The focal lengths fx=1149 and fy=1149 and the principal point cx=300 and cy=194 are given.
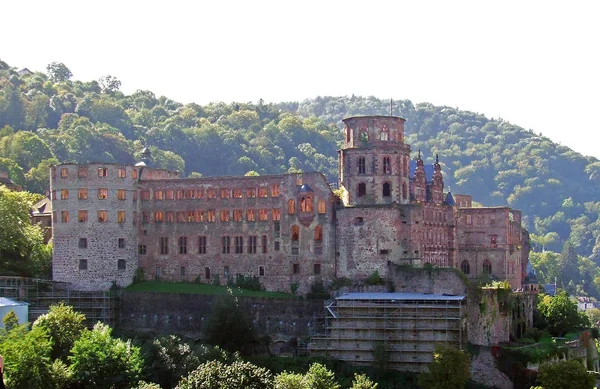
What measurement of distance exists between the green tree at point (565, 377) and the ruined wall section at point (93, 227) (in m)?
36.5

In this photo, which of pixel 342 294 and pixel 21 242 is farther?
pixel 21 242

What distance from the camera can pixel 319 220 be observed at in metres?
94.9

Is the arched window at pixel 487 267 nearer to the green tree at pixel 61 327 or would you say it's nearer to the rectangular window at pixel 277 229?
the rectangular window at pixel 277 229

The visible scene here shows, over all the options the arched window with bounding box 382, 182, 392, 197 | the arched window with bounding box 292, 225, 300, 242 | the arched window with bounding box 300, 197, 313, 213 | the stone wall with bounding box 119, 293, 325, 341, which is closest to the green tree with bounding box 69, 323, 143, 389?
the stone wall with bounding box 119, 293, 325, 341

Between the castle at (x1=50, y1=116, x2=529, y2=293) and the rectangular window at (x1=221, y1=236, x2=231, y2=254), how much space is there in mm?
85

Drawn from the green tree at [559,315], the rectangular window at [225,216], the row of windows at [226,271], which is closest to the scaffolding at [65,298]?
the row of windows at [226,271]

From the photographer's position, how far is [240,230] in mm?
97250

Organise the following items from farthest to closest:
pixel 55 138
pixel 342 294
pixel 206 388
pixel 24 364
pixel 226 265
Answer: pixel 55 138, pixel 226 265, pixel 342 294, pixel 24 364, pixel 206 388

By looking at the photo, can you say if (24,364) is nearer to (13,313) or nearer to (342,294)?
(13,313)

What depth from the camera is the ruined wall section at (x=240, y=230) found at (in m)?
94.9

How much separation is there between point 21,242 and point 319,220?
2667cm

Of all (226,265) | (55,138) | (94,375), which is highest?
(55,138)

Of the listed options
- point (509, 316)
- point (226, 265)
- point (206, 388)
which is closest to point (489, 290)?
point (509, 316)

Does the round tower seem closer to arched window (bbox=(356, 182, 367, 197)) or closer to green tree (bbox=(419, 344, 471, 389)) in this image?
arched window (bbox=(356, 182, 367, 197))
